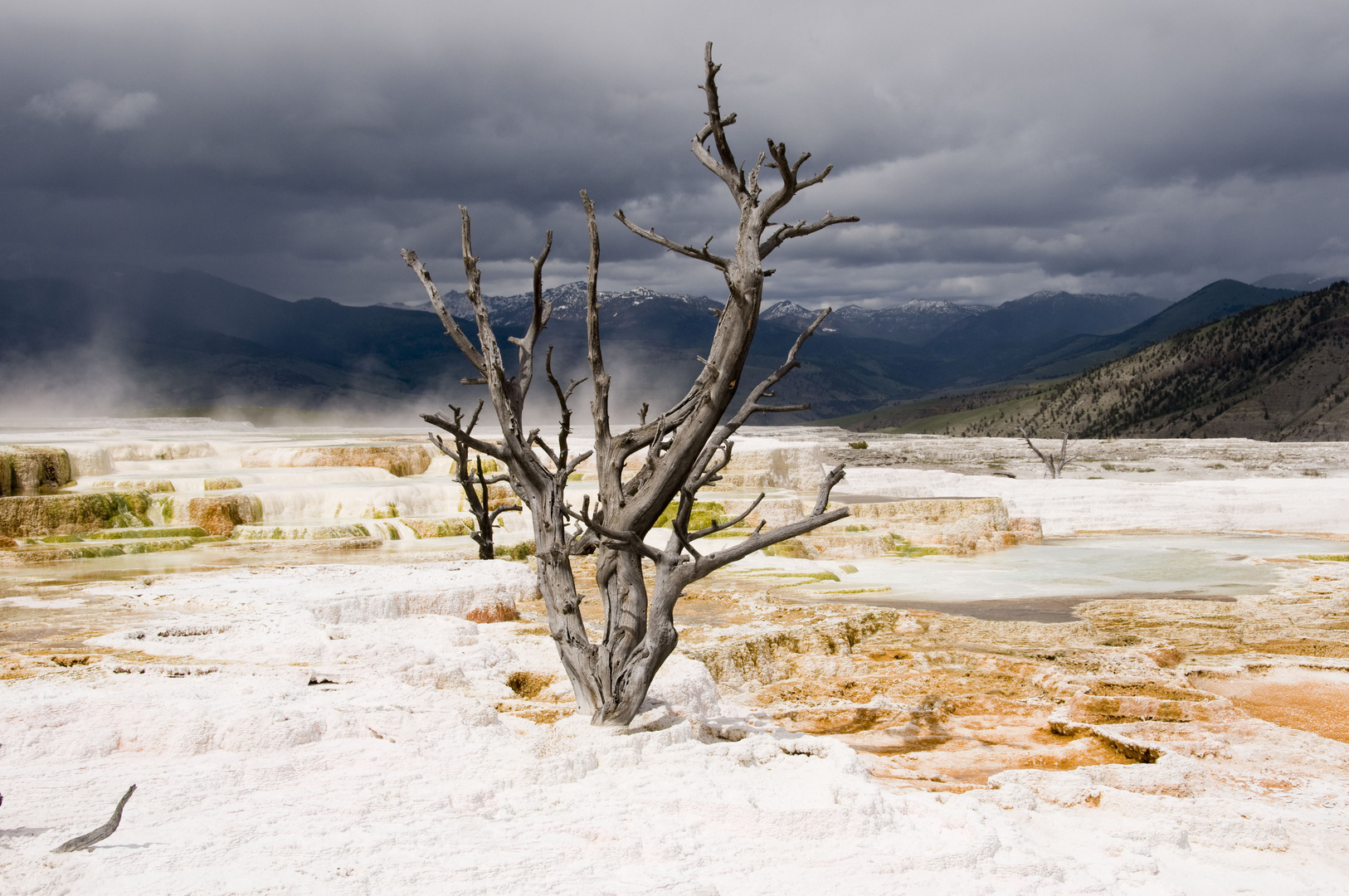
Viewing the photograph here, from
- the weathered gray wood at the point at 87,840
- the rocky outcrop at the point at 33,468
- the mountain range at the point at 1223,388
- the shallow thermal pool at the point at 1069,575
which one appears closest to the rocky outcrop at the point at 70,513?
the rocky outcrop at the point at 33,468

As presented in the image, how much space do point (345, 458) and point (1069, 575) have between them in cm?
1772

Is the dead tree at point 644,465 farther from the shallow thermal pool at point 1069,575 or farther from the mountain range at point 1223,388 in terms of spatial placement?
the mountain range at point 1223,388

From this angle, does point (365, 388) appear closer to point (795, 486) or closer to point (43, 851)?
point (795, 486)

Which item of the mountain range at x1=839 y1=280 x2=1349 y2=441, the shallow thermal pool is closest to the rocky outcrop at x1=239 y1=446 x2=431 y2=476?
the shallow thermal pool

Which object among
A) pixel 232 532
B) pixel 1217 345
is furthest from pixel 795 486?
pixel 1217 345

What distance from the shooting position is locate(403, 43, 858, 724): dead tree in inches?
209

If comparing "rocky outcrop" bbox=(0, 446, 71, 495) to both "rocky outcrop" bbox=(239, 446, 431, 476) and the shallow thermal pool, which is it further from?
the shallow thermal pool

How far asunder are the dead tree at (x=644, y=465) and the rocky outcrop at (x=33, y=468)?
694 inches

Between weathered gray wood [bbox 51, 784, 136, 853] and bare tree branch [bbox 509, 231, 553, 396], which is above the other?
bare tree branch [bbox 509, 231, 553, 396]

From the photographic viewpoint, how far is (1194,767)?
625 centimetres

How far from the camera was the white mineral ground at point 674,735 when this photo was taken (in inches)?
155

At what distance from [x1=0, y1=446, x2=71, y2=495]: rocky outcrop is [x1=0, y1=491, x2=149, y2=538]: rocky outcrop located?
181 centimetres

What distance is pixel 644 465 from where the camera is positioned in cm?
565

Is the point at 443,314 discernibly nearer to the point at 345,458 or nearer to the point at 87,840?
the point at 87,840
